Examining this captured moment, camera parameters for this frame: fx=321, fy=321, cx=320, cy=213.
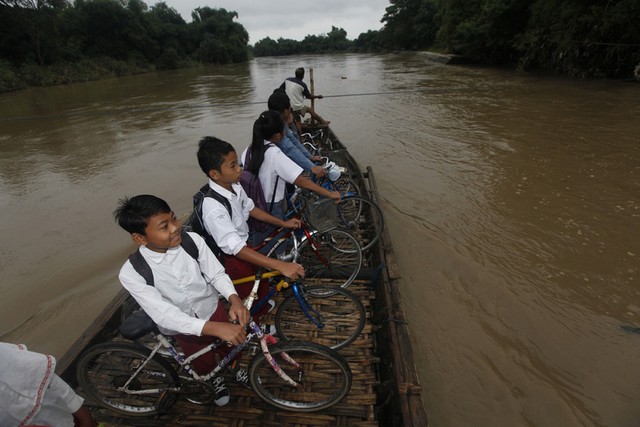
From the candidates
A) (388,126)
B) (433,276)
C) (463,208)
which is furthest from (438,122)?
(433,276)

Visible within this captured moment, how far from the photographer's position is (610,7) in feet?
47.9

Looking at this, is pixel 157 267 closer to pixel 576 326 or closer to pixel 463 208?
pixel 576 326

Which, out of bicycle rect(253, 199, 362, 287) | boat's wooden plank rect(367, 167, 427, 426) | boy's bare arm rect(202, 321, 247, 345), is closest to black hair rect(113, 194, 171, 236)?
boy's bare arm rect(202, 321, 247, 345)

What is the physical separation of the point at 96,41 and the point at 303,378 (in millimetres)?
51737

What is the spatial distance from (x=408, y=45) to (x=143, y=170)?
60083 mm

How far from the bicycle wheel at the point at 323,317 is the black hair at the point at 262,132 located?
3.73 feet

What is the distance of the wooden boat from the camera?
76.1 inches

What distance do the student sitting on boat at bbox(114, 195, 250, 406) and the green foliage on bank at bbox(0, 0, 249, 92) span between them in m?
32.8

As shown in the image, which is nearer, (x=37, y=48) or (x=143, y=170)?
(x=143, y=170)

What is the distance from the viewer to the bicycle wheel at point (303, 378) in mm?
1930

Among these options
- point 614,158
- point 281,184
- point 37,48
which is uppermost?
point 37,48

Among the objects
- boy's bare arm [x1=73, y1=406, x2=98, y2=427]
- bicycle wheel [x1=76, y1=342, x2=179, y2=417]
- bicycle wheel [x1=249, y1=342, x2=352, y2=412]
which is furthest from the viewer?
bicycle wheel [x1=76, y1=342, x2=179, y2=417]

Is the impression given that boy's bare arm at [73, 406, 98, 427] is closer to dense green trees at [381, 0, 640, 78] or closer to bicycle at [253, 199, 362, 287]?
bicycle at [253, 199, 362, 287]

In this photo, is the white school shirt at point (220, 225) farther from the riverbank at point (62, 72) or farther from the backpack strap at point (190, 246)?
the riverbank at point (62, 72)
